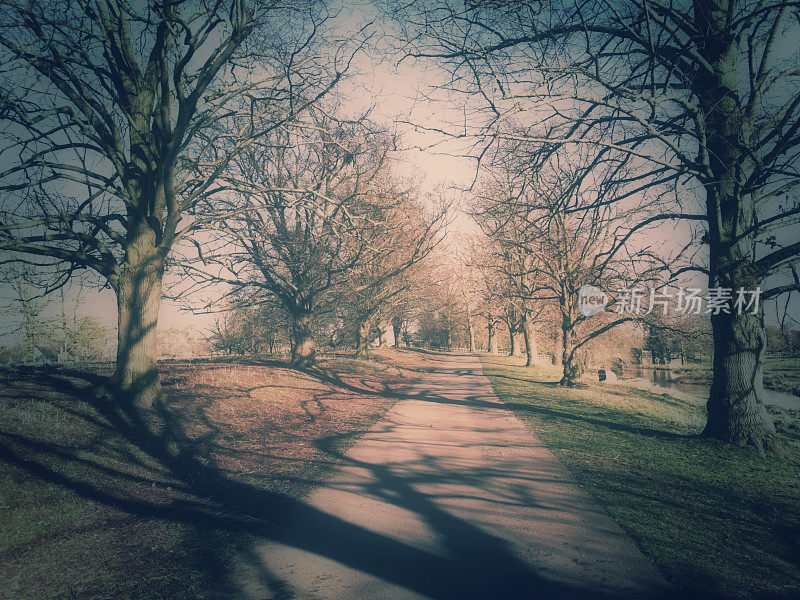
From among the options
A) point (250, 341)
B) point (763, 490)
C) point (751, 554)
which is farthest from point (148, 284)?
point (250, 341)

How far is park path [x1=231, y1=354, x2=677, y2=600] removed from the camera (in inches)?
121

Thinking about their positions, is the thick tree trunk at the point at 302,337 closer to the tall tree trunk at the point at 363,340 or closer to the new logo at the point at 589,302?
the tall tree trunk at the point at 363,340

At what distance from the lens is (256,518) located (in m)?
4.35

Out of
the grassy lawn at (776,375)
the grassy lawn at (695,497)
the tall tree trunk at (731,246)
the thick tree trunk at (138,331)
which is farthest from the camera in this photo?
the grassy lawn at (776,375)

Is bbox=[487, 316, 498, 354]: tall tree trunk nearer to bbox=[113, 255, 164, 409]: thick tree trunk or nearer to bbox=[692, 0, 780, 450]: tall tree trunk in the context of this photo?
bbox=[692, 0, 780, 450]: tall tree trunk

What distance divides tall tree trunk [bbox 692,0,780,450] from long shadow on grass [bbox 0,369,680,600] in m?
6.06

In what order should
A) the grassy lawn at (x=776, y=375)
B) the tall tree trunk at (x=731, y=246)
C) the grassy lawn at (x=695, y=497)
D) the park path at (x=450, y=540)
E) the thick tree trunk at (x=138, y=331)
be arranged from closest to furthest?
the park path at (x=450, y=540)
the grassy lawn at (x=695, y=497)
the tall tree trunk at (x=731, y=246)
the thick tree trunk at (x=138, y=331)
the grassy lawn at (x=776, y=375)

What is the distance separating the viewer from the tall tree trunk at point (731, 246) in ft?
23.0

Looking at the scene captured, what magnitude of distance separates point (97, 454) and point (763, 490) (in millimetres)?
9377

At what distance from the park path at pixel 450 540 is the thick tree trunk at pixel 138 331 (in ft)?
14.4

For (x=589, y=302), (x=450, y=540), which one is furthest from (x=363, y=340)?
(x=450, y=540)

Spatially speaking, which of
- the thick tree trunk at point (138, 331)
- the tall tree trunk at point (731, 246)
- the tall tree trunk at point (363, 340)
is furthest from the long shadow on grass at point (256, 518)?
the tall tree trunk at point (363, 340)

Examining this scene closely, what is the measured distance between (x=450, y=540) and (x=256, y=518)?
2.23 metres

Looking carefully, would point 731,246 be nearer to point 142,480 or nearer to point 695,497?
point 695,497
